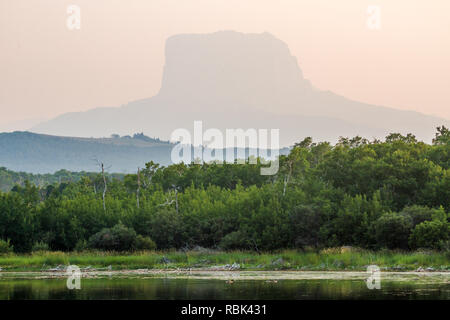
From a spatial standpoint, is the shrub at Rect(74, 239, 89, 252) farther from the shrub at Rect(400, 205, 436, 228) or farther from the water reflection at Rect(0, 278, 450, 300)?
the shrub at Rect(400, 205, 436, 228)

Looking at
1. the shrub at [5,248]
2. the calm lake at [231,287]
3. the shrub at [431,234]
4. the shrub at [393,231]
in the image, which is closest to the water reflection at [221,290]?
the calm lake at [231,287]

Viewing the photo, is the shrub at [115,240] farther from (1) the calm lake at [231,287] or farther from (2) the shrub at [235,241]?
(1) the calm lake at [231,287]

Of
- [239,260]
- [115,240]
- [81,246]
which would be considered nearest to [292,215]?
[239,260]

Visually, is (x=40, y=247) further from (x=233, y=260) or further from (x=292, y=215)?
(x=292, y=215)

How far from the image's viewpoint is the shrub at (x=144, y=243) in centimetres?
6098

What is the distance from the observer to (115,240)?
61062mm

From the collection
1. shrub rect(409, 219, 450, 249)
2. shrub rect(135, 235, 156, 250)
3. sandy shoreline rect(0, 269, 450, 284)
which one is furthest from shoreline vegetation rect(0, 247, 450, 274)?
sandy shoreline rect(0, 269, 450, 284)

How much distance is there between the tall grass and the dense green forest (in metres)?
1.80

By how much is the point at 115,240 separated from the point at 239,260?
1197cm

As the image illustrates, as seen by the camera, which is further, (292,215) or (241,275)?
(292,215)

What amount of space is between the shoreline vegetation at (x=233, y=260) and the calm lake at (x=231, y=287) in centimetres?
529
